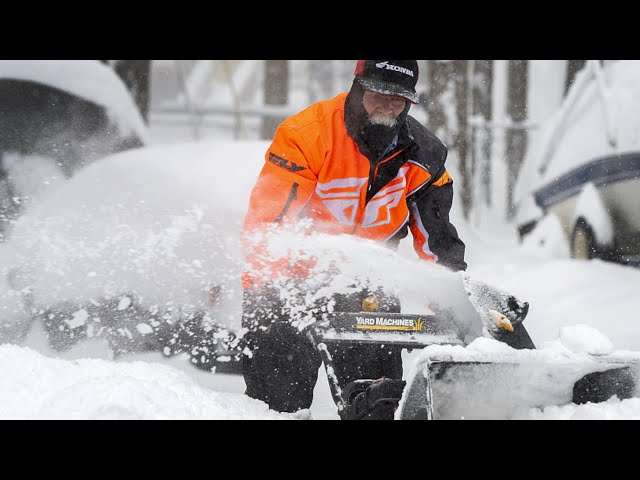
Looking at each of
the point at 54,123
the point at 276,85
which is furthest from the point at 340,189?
the point at 276,85

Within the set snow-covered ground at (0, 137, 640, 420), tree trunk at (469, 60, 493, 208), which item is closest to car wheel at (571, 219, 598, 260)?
snow-covered ground at (0, 137, 640, 420)

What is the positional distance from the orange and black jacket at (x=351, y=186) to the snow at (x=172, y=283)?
135mm

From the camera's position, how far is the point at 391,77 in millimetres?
3268

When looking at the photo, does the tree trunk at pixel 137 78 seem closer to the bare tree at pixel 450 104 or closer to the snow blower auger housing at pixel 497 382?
the bare tree at pixel 450 104

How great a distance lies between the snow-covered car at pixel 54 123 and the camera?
4484 millimetres

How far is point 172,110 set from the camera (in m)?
11.8

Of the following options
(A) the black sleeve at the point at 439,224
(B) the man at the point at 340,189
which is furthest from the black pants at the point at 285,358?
(A) the black sleeve at the point at 439,224

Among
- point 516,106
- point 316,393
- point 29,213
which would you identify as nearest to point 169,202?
point 29,213

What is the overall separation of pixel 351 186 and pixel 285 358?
816 mm

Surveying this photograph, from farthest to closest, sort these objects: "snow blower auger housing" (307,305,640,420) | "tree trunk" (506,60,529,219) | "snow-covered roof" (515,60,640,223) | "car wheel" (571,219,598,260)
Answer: "tree trunk" (506,60,529,219) → "car wheel" (571,219,598,260) → "snow-covered roof" (515,60,640,223) → "snow blower auger housing" (307,305,640,420)

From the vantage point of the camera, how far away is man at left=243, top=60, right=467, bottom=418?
3223mm

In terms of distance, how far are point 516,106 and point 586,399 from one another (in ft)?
40.7

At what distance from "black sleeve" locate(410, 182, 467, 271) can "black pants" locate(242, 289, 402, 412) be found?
39cm

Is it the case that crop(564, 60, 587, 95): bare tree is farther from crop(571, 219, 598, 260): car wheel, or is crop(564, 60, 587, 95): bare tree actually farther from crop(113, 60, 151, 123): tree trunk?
crop(113, 60, 151, 123): tree trunk
